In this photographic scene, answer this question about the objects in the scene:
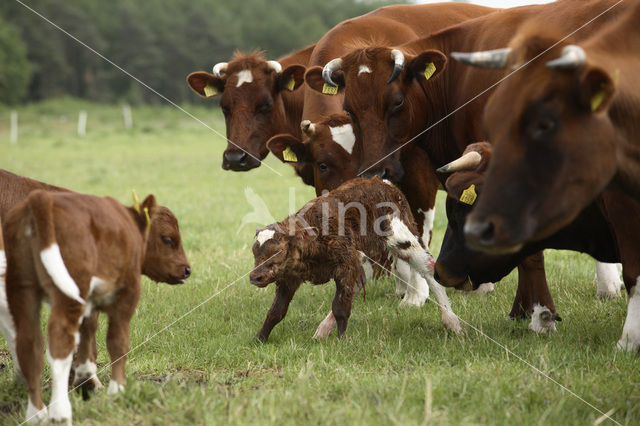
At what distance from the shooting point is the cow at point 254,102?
778 centimetres

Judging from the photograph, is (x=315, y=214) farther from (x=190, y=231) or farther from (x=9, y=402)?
(x=190, y=231)

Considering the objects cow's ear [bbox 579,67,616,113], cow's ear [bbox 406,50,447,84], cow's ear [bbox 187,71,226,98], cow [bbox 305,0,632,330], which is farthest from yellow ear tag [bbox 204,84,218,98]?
cow's ear [bbox 579,67,616,113]

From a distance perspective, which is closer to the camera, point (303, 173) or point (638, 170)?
point (638, 170)

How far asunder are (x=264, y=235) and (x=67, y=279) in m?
1.88

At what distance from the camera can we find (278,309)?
201 inches

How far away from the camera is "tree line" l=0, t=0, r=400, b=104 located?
66.7m

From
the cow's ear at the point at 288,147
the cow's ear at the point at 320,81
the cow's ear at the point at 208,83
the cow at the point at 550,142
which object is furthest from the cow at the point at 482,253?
the cow's ear at the point at 208,83

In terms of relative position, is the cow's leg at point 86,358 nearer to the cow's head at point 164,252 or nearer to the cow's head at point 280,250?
the cow's head at point 164,252

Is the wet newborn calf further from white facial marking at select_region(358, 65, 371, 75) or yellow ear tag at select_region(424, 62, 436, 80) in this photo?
yellow ear tag at select_region(424, 62, 436, 80)

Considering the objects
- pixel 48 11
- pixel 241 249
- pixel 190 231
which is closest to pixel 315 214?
pixel 241 249

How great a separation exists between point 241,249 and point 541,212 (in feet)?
18.7

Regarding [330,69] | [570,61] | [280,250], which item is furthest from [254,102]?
[570,61]

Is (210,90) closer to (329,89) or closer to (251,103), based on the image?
(251,103)

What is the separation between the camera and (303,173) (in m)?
7.28
